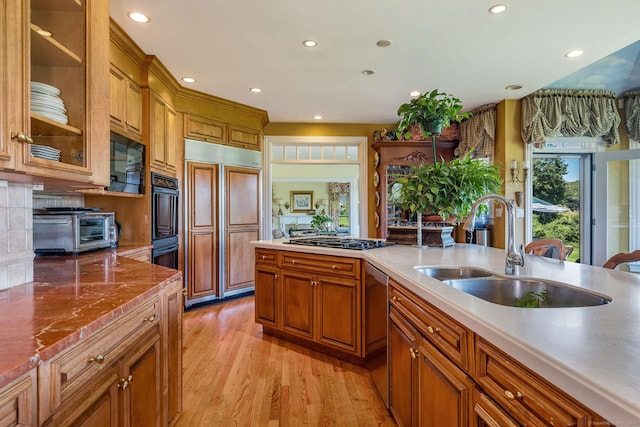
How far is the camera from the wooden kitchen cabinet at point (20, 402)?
0.64 m

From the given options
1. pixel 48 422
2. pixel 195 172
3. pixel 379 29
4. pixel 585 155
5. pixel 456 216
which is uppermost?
pixel 379 29

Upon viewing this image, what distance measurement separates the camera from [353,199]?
10.7 m

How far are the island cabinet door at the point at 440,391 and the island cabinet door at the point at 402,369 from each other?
7 cm

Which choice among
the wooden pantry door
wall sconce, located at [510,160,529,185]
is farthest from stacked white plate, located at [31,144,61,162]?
wall sconce, located at [510,160,529,185]

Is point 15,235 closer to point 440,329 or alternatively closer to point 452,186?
point 440,329

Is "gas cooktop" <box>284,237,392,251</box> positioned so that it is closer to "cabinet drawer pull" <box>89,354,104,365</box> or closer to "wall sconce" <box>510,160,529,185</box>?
"cabinet drawer pull" <box>89,354,104,365</box>

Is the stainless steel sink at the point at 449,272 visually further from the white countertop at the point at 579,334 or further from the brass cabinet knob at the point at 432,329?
the brass cabinet knob at the point at 432,329

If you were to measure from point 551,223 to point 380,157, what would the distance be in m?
2.53

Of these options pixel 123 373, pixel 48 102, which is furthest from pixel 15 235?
pixel 123 373

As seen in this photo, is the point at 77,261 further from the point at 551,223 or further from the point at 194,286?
the point at 551,223

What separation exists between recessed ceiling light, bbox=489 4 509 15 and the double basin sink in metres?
1.89

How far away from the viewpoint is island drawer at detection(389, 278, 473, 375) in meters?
0.99

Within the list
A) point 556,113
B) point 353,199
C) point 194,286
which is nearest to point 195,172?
point 194,286

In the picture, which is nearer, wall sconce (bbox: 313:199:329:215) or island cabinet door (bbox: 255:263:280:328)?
island cabinet door (bbox: 255:263:280:328)
